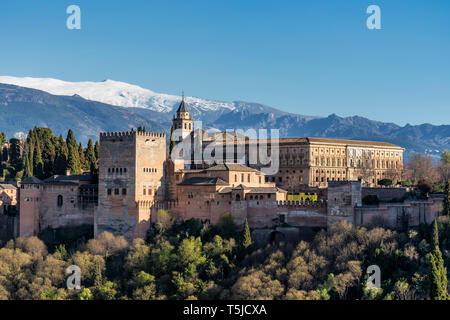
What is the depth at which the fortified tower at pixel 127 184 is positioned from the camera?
6456 centimetres

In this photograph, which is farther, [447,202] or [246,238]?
[246,238]

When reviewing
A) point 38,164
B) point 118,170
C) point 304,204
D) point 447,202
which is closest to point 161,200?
point 118,170

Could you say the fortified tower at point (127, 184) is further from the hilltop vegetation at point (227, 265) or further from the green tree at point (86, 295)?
the green tree at point (86, 295)

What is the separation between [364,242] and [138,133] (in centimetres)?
2234

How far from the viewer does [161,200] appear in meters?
66.1

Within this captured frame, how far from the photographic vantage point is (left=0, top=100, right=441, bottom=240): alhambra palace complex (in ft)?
194

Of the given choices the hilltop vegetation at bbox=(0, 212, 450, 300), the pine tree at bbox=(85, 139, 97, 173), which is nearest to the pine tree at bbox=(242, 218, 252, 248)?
the hilltop vegetation at bbox=(0, 212, 450, 300)

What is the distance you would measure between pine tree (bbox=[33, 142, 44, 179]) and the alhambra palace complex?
9109mm

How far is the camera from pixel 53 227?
6781cm

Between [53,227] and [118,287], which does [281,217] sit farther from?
[53,227]

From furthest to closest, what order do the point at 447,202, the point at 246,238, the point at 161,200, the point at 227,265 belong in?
1. the point at 161,200
2. the point at 246,238
3. the point at 227,265
4. the point at 447,202

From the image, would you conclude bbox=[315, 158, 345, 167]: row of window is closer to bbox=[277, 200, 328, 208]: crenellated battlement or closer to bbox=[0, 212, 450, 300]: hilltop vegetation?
bbox=[277, 200, 328, 208]: crenellated battlement

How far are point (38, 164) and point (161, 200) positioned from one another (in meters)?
23.3

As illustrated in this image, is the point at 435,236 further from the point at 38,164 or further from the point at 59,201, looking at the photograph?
the point at 38,164
